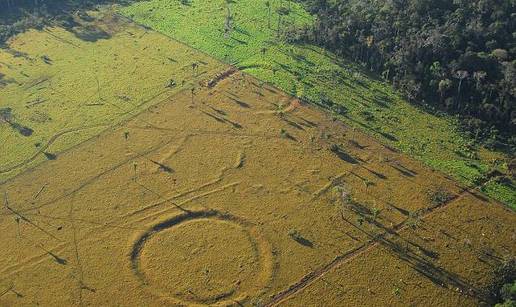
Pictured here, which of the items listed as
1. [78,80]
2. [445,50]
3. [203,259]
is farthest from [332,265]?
[78,80]

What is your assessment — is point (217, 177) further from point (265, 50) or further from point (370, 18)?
point (370, 18)

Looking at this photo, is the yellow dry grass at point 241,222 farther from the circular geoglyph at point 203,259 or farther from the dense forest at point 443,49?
the dense forest at point 443,49

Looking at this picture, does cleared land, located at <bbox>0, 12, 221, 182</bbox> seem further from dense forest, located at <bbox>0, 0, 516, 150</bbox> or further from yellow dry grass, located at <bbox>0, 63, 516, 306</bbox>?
dense forest, located at <bbox>0, 0, 516, 150</bbox>

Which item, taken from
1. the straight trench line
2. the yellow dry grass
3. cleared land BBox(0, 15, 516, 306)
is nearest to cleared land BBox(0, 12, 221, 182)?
cleared land BBox(0, 15, 516, 306)

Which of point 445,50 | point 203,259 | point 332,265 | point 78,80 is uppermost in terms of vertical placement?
point 445,50

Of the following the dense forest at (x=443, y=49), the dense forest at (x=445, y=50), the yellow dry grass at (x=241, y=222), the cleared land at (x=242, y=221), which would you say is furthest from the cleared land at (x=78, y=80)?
the dense forest at (x=445, y=50)

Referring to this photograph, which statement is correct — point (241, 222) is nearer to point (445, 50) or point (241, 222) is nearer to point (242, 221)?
point (242, 221)
